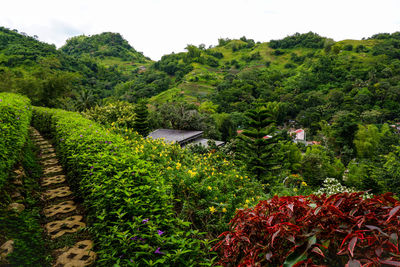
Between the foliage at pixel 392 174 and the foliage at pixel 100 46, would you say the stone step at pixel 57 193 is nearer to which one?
the foliage at pixel 392 174

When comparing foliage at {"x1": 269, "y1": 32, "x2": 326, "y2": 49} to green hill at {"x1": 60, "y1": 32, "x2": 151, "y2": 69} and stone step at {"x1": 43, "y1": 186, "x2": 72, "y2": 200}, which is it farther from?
stone step at {"x1": 43, "y1": 186, "x2": 72, "y2": 200}

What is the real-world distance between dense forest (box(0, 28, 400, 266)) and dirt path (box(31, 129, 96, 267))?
1.09 feet

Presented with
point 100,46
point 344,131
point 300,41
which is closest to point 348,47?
point 300,41

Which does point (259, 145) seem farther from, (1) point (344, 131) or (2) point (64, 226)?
(1) point (344, 131)

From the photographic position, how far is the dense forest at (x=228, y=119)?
218 centimetres

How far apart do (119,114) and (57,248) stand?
525 inches

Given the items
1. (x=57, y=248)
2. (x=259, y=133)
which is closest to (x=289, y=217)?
(x=57, y=248)

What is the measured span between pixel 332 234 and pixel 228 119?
31240 mm

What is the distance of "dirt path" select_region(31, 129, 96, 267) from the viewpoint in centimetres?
189

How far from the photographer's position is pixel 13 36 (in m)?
49.0

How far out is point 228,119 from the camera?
31.8 m

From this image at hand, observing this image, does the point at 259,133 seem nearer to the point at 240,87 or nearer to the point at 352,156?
the point at 352,156

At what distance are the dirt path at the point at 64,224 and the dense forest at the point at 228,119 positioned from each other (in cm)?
33

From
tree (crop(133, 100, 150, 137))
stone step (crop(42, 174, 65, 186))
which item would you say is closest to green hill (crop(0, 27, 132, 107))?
tree (crop(133, 100, 150, 137))
